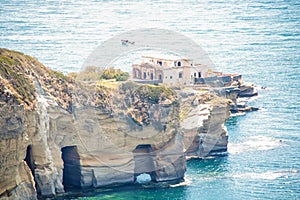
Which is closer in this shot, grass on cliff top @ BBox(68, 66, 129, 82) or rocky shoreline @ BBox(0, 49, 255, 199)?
rocky shoreline @ BBox(0, 49, 255, 199)

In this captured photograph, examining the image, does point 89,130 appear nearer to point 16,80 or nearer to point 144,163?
point 144,163

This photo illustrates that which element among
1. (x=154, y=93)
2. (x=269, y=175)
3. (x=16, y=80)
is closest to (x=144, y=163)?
(x=154, y=93)

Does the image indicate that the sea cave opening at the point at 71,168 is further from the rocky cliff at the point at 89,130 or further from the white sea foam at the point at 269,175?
the white sea foam at the point at 269,175

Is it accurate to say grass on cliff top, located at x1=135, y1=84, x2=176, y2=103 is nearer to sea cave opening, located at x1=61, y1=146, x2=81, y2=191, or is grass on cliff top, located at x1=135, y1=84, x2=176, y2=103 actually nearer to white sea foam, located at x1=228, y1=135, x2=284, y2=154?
sea cave opening, located at x1=61, y1=146, x2=81, y2=191

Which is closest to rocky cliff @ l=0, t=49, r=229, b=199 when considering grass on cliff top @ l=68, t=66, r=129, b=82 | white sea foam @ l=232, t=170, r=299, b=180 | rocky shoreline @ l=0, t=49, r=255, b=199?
rocky shoreline @ l=0, t=49, r=255, b=199

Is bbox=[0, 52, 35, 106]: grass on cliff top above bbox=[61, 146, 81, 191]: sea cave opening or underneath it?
above

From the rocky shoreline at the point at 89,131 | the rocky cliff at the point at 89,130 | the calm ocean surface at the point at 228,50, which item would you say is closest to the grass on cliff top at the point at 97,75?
the rocky cliff at the point at 89,130

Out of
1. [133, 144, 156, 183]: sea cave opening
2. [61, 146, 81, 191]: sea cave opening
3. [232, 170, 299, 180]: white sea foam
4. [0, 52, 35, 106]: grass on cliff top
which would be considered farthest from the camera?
[232, 170, 299, 180]: white sea foam
